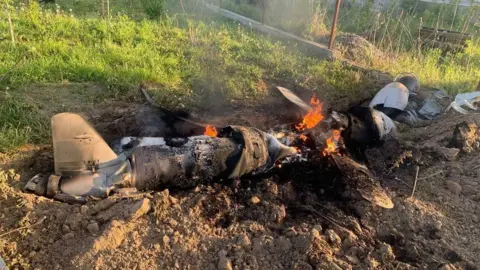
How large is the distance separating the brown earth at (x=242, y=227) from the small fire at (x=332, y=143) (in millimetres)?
418

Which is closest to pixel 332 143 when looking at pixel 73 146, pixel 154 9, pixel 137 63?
pixel 73 146

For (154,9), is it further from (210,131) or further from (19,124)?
(210,131)

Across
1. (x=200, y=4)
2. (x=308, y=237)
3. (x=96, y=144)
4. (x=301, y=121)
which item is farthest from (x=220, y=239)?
(x=200, y=4)

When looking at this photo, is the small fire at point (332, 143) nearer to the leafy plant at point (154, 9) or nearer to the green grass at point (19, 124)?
the green grass at point (19, 124)

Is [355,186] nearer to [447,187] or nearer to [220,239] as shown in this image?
[447,187]

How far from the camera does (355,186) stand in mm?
3783

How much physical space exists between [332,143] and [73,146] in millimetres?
2721

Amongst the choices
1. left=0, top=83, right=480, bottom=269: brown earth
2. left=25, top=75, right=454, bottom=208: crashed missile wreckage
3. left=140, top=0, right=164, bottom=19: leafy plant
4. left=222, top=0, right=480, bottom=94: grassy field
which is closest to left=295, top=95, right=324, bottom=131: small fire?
left=25, top=75, right=454, bottom=208: crashed missile wreckage

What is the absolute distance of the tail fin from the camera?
129 inches

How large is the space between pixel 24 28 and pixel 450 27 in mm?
10423

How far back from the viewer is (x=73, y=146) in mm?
3303

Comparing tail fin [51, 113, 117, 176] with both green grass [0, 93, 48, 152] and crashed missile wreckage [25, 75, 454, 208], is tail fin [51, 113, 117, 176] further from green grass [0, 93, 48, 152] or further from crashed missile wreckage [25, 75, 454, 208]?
green grass [0, 93, 48, 152]

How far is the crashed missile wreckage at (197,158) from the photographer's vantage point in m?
3.27

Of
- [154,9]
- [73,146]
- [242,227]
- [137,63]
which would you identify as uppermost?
[154,9]
